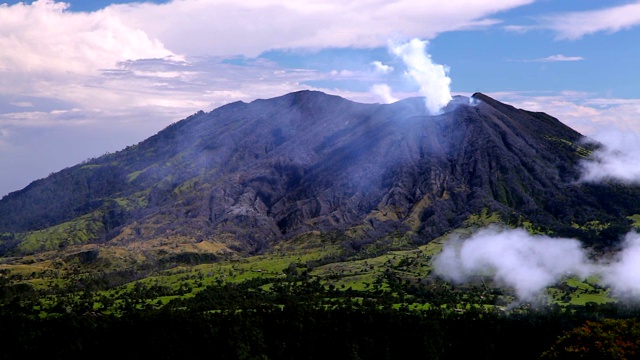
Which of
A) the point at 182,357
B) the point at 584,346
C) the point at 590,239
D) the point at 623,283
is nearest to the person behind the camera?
the point at 584,346

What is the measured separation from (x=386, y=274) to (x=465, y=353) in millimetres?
57349

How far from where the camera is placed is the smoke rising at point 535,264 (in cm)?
15750

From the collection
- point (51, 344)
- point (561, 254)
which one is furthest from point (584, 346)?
point (561, 254)

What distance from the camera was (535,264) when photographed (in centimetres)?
17225

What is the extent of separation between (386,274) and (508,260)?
33.8 meters

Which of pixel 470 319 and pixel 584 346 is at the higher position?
pixel 584 346

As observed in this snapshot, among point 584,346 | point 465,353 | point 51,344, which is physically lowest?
point 465,353

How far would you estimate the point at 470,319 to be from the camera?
132125 mm

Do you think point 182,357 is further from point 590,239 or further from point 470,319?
point 590,239

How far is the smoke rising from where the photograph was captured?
158m

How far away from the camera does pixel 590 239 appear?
193875 mm

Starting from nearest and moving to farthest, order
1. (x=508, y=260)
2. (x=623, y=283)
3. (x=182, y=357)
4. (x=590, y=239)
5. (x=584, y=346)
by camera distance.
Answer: (x=584, y=346), (x=182, y=357), (x=623, y=283), (x=508, y=260), (x=590, y=239)

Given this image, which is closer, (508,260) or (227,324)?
(227,324)

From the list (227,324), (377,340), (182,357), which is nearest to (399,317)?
(377,340)
